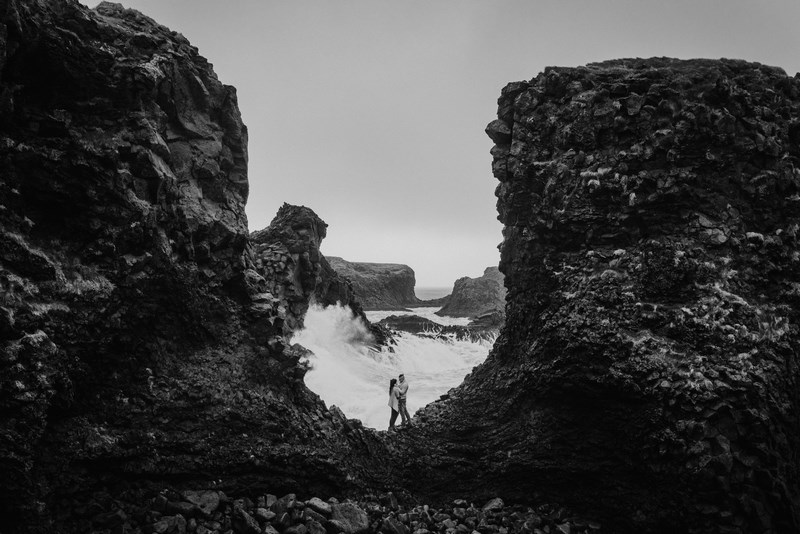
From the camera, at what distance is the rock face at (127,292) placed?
6271 millimetres

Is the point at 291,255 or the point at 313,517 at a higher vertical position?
the point at 291,255

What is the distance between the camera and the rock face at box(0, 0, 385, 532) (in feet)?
20.6

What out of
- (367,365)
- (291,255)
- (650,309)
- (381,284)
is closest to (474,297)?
(381,284)

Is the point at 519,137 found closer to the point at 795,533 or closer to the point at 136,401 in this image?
the point at 795,533

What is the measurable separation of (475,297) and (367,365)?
4124 centimetres

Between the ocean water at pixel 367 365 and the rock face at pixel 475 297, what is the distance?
28.1m

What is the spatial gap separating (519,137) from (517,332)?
4478 millimetres

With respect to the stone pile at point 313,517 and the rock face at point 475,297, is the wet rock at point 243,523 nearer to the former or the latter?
the stone pile at point 313,517

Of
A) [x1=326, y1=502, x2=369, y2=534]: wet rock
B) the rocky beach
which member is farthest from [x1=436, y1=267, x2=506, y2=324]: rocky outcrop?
[x1=326, y1=502, x2=369, y2=534]: wet rock

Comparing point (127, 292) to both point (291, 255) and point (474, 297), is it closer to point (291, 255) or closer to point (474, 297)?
point (291, 255)

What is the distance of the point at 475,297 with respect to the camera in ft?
214

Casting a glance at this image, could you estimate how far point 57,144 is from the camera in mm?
6961

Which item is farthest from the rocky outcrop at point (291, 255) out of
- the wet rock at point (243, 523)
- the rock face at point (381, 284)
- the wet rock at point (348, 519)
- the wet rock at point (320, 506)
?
the rock face at point (381, 284)

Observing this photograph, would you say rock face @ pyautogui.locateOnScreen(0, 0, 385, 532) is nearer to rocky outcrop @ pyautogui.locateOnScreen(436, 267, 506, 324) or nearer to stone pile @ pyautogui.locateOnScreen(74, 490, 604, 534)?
stone pile @ pyautogui.locateOnScreen(74, 490, 604, 534)
